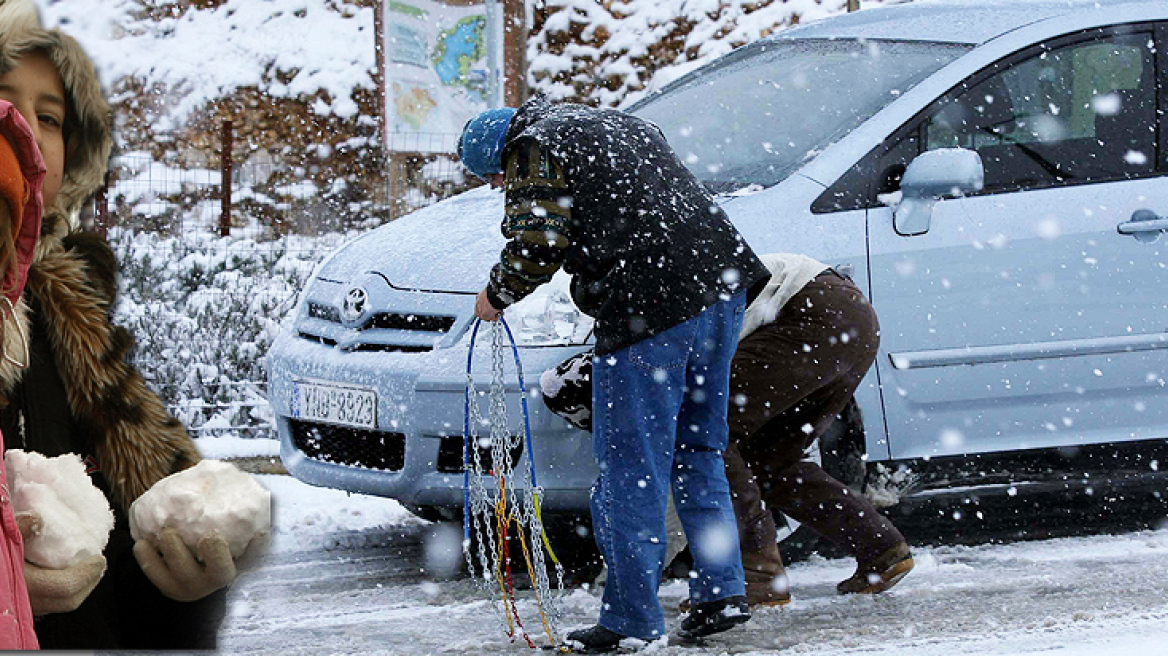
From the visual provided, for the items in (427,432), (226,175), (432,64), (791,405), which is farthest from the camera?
(226,175)

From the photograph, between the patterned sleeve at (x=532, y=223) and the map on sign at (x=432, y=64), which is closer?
the patterned sleeve at (x=532, y=223)

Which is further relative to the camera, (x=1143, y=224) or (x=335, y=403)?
(x=1143, y=224)

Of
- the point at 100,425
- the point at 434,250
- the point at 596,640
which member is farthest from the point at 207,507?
the point at 434,250

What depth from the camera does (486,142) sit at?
13.4 ft

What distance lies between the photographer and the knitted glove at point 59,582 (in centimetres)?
148

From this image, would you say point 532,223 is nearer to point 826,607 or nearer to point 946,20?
point 826,607

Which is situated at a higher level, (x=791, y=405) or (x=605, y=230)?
(x=605, y=230)

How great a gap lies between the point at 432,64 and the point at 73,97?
7589mm

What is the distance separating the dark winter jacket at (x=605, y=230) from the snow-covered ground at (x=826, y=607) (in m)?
0.91

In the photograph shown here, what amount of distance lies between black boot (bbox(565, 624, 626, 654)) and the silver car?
0.65 metres

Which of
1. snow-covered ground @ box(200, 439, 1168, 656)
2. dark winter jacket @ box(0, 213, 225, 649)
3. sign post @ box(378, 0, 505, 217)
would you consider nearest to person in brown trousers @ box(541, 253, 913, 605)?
snow-covered ground @ box(200, 439, 1168, 656)

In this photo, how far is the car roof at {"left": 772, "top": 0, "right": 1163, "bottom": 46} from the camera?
544 centimetres

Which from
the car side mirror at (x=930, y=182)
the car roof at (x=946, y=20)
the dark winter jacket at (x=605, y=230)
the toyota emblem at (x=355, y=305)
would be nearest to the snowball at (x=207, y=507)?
the dark winter jacket at (x=605, y=230)

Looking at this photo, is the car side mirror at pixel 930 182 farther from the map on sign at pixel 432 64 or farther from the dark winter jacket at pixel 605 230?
the map on sign at pixel 432 64
